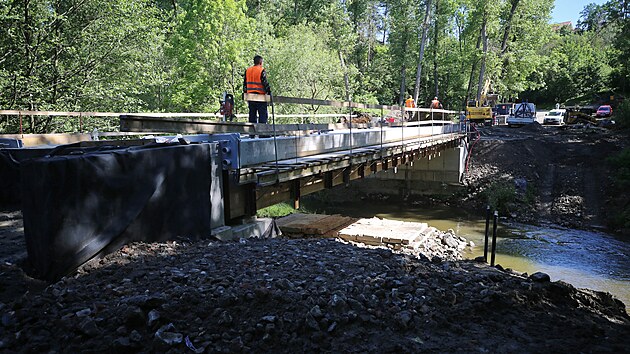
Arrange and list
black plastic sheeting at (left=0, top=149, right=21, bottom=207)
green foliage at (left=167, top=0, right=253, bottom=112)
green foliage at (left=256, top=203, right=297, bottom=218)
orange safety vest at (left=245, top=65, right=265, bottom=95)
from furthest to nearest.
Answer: green foliage at (left=167, top=0, right=253, bottom=112), green foliage at (left=256, top=203, right=297, bottom=218), orange safety vest at (left=245, top=65, right=265, bottom=95), black plastic sheeting at (left=0, top=149, right=21, bottom=207)

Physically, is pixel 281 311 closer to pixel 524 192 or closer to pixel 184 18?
pixel 524 192

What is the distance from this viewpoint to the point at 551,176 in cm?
2478

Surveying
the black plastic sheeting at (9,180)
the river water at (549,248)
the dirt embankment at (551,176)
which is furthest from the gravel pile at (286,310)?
the dirt embankment at (551,176)

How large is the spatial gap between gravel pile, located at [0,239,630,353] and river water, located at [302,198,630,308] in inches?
324

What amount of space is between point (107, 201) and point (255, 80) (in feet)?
19.4

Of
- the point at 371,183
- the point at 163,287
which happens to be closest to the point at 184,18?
the point at 371,183

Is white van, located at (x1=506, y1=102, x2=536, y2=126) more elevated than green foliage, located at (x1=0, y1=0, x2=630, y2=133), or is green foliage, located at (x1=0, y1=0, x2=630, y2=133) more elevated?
green foliage, located at (x1=0, y1=0, x2=630, y2=133)

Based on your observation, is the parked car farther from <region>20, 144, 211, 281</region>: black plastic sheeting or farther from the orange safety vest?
<region>20, 144, 211, 281</region>: black plastic sheeting

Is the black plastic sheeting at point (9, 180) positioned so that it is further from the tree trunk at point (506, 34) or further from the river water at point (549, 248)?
the tree trunk at point (506, 34)

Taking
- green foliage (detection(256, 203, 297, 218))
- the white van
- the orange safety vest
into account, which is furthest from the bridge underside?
the white van

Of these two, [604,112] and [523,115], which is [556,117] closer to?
[604,112]

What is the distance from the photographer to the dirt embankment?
69.0 feet

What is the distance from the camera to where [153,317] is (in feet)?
12.8

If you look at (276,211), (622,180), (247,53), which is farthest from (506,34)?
(276,211)
